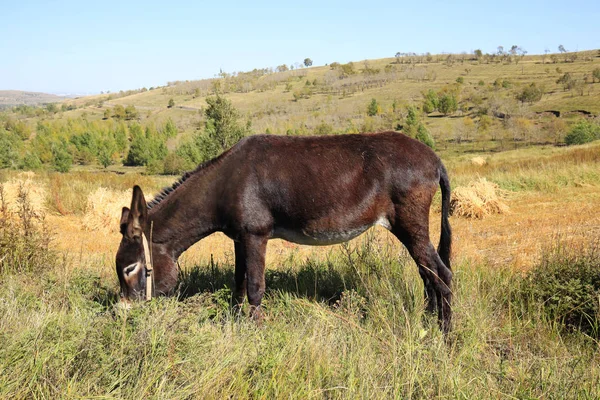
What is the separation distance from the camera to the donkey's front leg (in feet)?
15.9

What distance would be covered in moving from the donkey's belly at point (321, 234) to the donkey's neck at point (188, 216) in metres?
0.80

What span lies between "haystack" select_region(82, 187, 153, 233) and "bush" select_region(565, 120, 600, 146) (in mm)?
41985

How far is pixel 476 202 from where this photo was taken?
14.9 metres

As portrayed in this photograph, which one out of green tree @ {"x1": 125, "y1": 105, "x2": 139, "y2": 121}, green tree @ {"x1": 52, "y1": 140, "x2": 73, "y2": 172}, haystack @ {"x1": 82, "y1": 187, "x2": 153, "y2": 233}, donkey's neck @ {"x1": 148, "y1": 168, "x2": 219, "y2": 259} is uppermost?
green tree @ {"x1": 125, "y1": 105, "x2": 139, "y2": 121}

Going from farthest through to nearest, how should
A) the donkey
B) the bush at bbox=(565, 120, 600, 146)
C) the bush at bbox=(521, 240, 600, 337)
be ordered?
the bush at bbox=(565, 120, 600, 146) < the bush at bbox=(521, 240, 600, 337) < the donkey

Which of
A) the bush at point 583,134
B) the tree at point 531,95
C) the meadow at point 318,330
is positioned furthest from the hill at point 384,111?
the meadow at point 318,330

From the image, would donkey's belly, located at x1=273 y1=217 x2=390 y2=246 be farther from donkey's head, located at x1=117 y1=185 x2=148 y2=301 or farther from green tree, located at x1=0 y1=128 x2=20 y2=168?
green tree, located at x1=0 y1=128 x2=20 y2=168

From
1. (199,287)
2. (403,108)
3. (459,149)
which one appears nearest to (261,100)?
(403,108)

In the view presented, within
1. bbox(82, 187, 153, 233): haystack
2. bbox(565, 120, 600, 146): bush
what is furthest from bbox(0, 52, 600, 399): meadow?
bbox(565, 120, 600, 146): bush

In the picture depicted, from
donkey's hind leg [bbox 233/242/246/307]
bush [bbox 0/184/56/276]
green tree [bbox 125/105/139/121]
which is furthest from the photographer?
green tree [bbox 125/105/139/121]

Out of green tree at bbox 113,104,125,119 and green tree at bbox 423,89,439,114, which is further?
green tree at bbox 113,104,125,119

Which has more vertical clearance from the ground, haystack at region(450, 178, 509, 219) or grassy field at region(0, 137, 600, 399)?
grassy field at region(0, 137, 600, 399)

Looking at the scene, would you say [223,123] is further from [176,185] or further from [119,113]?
[119,113]

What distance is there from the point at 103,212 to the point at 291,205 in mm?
11351
